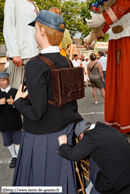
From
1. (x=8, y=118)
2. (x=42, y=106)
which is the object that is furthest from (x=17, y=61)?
(x=8, y=118)

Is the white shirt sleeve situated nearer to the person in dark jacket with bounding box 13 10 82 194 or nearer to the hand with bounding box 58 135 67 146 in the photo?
the person in dark jacket with bounding box 13 10 82 194

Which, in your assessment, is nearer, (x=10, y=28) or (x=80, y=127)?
(x=80, y=127)

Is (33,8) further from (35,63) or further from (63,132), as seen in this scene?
(63,132)

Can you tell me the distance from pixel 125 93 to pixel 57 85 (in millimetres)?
2129

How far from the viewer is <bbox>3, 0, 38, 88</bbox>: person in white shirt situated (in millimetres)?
1914

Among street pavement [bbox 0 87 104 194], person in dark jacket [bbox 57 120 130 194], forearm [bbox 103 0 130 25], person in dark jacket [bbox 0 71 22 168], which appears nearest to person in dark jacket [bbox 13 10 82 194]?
person in dark jacket [bbox 57 120 130 194]

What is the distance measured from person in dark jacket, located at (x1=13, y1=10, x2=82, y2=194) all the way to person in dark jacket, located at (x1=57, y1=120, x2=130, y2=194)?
4.0 inches

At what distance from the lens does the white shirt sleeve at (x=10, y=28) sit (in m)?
1.90

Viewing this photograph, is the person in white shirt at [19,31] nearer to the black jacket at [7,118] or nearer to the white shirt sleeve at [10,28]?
the white shirt sleeve at [10,28]

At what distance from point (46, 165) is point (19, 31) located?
1393 millimetres

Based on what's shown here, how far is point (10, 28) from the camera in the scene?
192 cm

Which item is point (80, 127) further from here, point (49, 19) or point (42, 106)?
point (49, 19)

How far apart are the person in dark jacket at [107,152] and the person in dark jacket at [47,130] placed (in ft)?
0.33

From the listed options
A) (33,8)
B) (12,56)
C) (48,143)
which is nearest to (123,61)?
(33,8)
